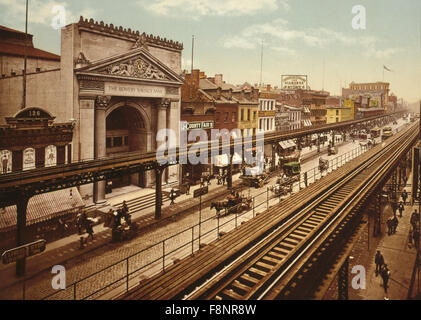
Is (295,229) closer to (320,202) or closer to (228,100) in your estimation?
(320,202)

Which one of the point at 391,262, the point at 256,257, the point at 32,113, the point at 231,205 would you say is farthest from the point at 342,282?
the point at 32,113

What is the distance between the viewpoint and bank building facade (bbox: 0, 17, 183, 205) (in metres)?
21.8

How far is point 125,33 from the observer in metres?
24.6

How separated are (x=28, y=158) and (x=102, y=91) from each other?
757cm

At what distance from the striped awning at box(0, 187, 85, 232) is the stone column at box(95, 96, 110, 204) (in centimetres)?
372

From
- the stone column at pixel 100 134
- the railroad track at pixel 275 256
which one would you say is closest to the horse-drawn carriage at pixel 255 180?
the railroad track at pixel 275 256

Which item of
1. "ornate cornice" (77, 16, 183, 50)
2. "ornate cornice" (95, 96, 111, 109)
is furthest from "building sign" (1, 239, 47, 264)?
"ornate cornice" (77, 16, 183, 50)

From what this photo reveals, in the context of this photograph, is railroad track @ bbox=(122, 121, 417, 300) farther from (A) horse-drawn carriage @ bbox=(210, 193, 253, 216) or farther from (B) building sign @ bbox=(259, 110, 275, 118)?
(B) building sign @ bbox=(259, 110, 275, 118)

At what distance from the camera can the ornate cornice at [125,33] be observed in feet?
72.7

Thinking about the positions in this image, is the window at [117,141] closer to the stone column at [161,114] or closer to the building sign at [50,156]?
the stone column at [161,114]

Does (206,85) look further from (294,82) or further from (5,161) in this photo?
(294,82)
